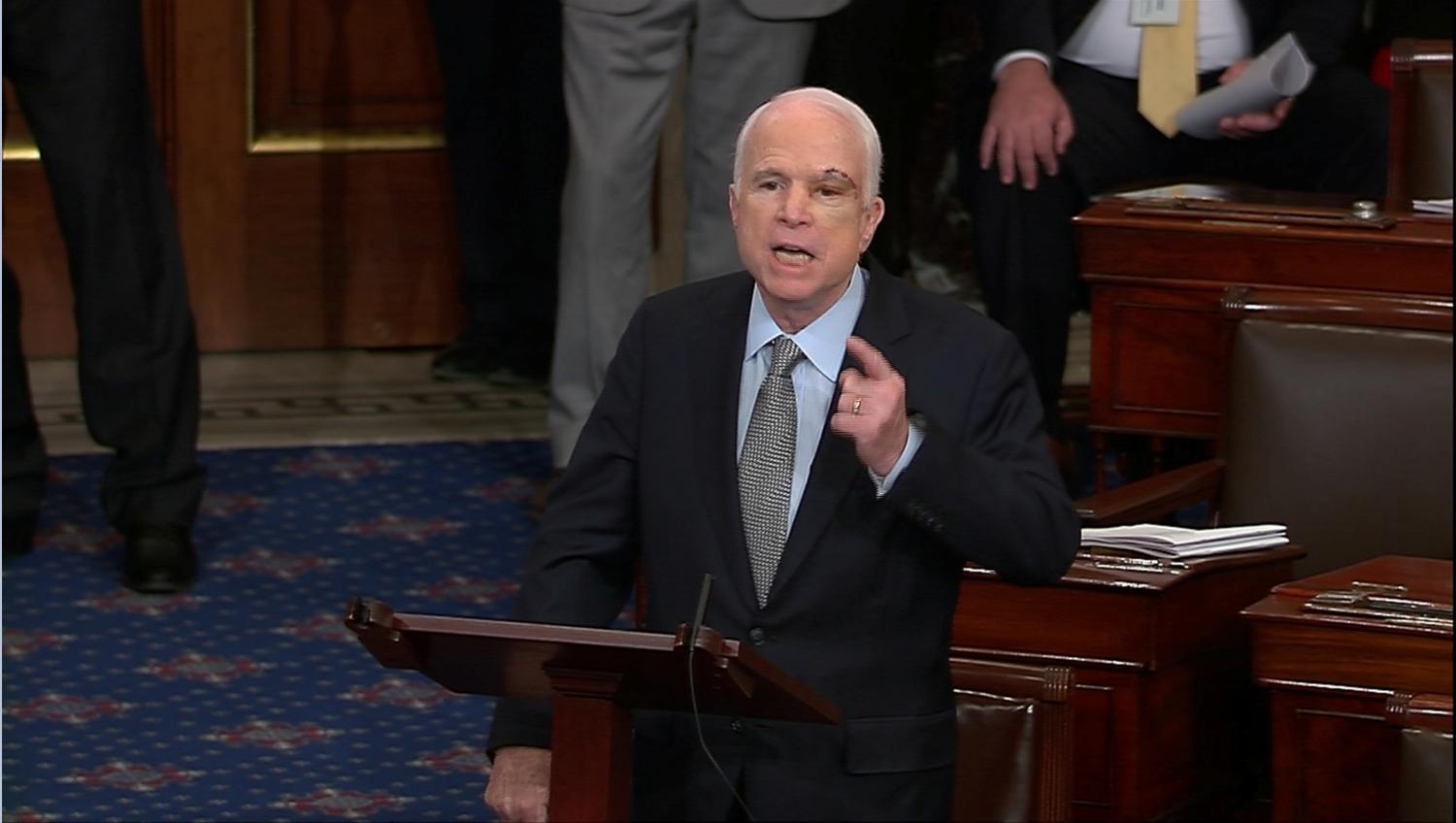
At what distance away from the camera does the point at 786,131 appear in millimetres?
2439

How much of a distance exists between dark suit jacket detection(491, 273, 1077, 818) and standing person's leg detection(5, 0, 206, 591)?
5.48ft

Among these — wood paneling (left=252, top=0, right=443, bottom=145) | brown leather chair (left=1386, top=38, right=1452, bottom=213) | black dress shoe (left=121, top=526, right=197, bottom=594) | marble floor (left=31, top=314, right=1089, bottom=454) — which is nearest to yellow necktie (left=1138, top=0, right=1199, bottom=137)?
brown leather chair (left=1386, top=38, right=1452, bottom=213)

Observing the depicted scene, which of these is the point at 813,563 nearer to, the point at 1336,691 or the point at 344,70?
the point at 1336,691

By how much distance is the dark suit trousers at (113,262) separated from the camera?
390cm

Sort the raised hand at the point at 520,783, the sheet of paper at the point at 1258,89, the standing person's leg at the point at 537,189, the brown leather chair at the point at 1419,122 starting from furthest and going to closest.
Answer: the standing person's leg at the point at 537,189
the sheet of paper at the point at 1258,89
the brown leather chair at the point at 1419,122
the raised hand at the point at 520,783

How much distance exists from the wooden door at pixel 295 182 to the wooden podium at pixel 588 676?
125 inches

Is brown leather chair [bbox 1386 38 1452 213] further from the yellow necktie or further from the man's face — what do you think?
the man's face

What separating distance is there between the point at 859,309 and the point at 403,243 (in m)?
3.11

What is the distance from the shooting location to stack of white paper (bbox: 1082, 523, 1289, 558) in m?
3.12

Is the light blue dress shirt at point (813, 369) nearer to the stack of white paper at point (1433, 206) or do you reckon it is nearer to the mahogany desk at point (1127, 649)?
the mahogany desk at point (1127, 649)

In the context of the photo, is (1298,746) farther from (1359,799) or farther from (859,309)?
(859,309)

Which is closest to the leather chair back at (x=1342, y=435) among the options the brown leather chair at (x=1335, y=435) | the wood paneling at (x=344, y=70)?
the brown leather chair at (x=1335, y=435)

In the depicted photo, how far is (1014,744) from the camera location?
2902 millimetres

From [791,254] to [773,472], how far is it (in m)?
0.22
